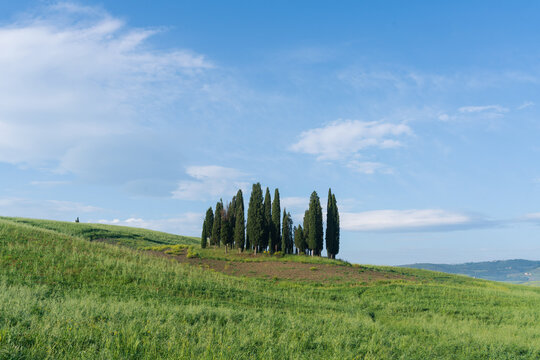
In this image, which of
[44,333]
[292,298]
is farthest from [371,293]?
[44,333]

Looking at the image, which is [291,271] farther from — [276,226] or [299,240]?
[299,240]

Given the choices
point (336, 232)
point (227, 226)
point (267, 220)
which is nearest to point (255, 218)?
point (267, 220)

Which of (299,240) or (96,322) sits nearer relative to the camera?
(96,322)

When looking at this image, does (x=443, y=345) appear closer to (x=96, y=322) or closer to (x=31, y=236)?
(x=96, y=322)

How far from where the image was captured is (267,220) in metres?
55.6

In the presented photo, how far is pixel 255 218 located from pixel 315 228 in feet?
32.0

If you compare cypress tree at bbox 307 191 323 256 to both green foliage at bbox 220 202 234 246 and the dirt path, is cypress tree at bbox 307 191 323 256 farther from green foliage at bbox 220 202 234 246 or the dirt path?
green foliage at bbox 220 202 234 246

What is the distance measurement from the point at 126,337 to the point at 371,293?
2229cm

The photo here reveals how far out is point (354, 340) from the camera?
11.8 meters

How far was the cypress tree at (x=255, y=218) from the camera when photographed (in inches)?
2114

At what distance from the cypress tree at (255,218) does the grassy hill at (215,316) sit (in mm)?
21022

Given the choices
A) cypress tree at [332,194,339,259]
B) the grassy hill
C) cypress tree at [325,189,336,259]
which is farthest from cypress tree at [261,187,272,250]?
the grassy hill

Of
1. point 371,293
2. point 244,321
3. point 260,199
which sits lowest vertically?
point 371,293

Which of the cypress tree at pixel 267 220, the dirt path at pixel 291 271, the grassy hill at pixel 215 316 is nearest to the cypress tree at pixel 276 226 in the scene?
the cypress tree at pixel 267 220
